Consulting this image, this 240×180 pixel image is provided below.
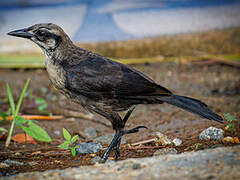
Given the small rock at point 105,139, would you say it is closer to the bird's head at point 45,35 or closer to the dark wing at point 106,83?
the dark wing at point 106,83

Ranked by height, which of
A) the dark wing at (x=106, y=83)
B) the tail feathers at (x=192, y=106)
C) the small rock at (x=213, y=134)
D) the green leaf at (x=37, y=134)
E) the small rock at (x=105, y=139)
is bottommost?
the small rock at (x=105, y=139)

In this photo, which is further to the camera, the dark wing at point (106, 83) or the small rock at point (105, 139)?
the small rock at point (105, 139)

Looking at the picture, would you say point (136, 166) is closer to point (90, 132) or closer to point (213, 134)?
point (213, 134)

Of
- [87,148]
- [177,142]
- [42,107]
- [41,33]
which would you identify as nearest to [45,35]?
[41,33]

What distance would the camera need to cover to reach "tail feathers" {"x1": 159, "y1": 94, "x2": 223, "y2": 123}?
2.46 meters

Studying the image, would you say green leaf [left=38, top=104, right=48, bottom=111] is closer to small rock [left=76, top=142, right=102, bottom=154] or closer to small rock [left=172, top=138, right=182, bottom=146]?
small rock [left=76, top=142, right=102, bottom=154]

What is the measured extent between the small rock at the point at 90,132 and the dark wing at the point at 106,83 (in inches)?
40.3

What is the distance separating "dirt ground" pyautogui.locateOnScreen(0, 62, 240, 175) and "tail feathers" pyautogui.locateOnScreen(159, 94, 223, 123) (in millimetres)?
254

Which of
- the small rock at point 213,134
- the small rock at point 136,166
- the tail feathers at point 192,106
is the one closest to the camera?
the small rock at point 136,166

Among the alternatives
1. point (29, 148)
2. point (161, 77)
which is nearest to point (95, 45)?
point (161, 77)

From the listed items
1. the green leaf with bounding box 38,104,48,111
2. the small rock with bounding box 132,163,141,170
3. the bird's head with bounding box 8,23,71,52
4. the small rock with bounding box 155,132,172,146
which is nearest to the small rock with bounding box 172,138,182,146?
the small rock with bounding box 155,132,172,146

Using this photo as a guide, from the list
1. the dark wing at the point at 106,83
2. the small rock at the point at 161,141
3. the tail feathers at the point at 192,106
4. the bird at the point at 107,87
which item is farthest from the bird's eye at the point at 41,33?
the small rock at the point at 161,141

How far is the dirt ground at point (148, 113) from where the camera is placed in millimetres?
2625

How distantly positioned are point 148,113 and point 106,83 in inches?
69.2
